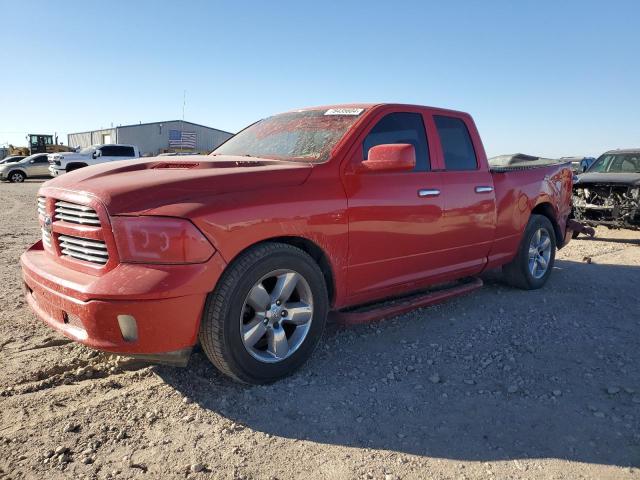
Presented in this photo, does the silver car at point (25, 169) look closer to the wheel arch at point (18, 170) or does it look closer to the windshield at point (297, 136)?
the wheel arch at point (18, 170)

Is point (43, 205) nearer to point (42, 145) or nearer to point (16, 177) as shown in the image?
point (16, 177)

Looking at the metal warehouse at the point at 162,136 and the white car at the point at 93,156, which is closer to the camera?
the white car at the point at 93,156

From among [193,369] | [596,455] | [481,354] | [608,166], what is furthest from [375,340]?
[608,166]

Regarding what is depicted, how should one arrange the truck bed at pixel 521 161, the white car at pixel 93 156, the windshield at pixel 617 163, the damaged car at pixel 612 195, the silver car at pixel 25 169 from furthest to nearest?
1. the silver car at pixel 25 169
2. the white car at pixel 93 156
3. the windshield at pixel 617 163
4. the damaged car at pixel 612 195
5. the truck bed at pixel 521 161

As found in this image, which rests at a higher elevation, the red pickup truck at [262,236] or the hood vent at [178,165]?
the hood vent at [178,165]

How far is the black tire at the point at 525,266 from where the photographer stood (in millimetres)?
5320

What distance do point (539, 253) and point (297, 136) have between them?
10.6 ft

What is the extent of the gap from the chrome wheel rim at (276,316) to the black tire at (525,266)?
118 inches

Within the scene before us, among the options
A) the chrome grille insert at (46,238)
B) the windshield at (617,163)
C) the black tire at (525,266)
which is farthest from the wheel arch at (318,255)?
the windshield at (617,163)

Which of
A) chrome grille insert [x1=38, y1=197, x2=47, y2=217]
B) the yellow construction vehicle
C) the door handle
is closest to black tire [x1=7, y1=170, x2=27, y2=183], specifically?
the yellow construction vehicle

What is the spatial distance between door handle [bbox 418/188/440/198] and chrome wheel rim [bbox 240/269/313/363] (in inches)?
51.2

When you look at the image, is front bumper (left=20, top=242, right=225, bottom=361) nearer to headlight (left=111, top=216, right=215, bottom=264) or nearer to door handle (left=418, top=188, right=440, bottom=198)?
headlight (left=111, top=216, right=215, bottom=264)

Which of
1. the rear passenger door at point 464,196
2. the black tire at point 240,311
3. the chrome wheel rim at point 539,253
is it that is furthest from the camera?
the chrome wheel rim at point 539,253

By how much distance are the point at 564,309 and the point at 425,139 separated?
215 centimetres
